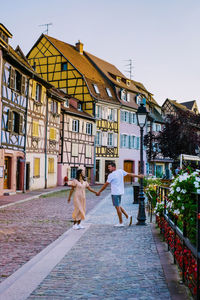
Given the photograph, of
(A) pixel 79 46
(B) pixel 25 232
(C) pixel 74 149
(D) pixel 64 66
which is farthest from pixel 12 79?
(A) pixel 79 46

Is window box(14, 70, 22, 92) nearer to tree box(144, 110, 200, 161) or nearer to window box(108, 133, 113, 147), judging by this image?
tree box(144, 110, 200, 161)

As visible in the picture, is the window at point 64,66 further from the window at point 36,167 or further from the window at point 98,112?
the window at point 36,167

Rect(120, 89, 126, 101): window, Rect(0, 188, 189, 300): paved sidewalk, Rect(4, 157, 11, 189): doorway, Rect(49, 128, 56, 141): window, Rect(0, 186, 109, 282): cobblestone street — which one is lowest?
Rect(0, 186, 109, 282): cobblestone street

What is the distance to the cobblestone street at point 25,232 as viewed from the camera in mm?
6400

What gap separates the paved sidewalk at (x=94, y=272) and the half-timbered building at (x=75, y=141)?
2445 centimetres

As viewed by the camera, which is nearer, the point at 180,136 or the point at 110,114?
the point at 180,136

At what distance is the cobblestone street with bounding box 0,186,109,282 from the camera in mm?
6400

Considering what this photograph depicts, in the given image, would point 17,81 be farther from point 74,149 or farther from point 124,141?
point 124,141

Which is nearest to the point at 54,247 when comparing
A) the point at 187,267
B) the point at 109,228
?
the point at 109,228

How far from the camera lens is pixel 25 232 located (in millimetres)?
9180

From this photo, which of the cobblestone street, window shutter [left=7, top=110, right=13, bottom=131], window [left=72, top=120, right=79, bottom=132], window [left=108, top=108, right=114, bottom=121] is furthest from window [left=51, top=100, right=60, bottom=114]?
the cobblestone street

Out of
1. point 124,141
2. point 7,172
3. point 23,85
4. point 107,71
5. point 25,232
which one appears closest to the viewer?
point 25,232

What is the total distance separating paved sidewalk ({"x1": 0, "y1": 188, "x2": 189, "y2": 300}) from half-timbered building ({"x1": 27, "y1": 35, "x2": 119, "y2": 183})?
97.8ft

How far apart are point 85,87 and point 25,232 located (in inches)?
1144
